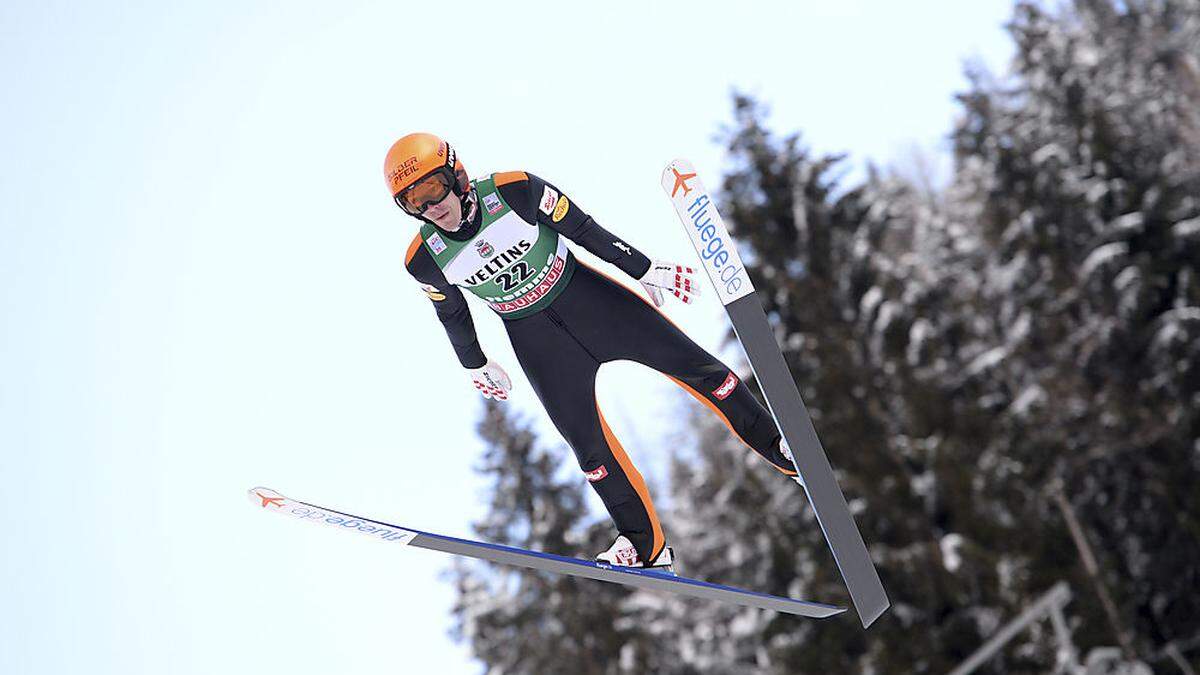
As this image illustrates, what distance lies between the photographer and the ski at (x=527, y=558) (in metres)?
4.71

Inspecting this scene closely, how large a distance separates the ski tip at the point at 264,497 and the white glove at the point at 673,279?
1873 millimetres

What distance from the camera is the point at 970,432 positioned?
23.7m

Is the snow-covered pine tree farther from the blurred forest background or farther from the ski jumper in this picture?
the ski jumper

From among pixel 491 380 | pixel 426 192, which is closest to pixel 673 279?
pixel 491 380

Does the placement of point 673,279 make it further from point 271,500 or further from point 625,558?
point 271,500

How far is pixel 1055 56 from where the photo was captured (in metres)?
27.2

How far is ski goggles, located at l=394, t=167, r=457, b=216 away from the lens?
412 centimetres

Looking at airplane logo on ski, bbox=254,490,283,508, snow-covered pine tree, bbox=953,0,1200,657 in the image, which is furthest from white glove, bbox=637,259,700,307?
snow-covered pine tree, bbox=953,0,1200,657

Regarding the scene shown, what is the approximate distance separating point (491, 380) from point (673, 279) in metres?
0.84

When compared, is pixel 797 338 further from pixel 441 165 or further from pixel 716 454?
pixel 441 165

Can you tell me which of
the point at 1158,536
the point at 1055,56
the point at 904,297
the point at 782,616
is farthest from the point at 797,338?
the point at 1055,56

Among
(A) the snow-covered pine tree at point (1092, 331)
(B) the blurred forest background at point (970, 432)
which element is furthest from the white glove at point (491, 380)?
(A) the snow-covered pine tree at point (1092, 331)

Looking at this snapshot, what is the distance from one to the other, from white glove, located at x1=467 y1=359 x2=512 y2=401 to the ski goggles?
77 centimetres

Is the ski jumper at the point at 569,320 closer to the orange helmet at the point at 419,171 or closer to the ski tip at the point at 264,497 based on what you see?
the orange helmet at the point at 419,171
